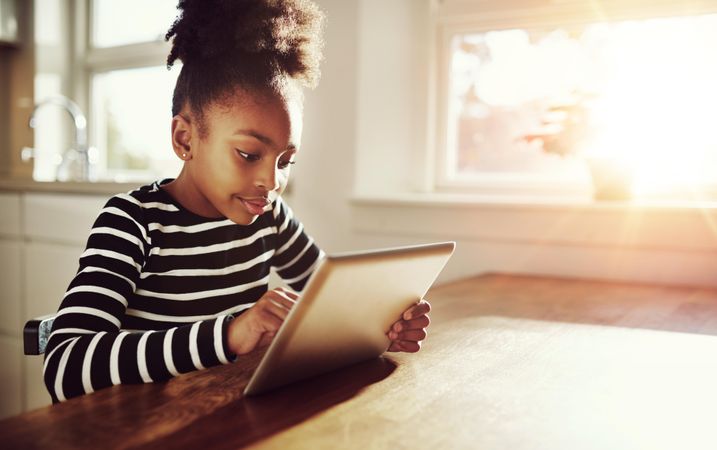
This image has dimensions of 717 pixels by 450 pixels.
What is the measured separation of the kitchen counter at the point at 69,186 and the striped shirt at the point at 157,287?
1113 mm

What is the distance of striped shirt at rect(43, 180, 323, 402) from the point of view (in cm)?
70

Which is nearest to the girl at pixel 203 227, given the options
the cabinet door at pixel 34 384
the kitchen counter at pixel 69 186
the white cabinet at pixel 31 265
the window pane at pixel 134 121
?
the kitchen counter at pixel 69 186

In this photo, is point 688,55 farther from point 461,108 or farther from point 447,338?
point 447,338

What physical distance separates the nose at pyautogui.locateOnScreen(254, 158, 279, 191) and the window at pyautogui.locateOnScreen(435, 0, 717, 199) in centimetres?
98

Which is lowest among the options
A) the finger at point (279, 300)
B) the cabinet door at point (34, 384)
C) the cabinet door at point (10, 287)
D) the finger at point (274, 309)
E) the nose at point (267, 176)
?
the cabinet door at point (34, 384)

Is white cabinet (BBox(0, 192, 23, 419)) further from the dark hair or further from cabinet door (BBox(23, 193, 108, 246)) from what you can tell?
the dark hair

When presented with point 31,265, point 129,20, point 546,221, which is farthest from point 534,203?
point 129,20

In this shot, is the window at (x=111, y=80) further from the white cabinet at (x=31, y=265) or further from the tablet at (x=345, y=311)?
the tablet at (x=345, y=311)

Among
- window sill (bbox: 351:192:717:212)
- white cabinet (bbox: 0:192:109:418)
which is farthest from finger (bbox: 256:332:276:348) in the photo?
white cabinet (bbox: 0:192:109:418)

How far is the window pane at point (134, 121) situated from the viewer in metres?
2.79

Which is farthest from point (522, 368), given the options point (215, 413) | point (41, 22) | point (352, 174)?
point (41, 22)

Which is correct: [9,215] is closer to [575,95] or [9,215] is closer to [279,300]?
[575,95]

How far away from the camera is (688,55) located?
5.57 feet

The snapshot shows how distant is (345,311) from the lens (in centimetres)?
64
